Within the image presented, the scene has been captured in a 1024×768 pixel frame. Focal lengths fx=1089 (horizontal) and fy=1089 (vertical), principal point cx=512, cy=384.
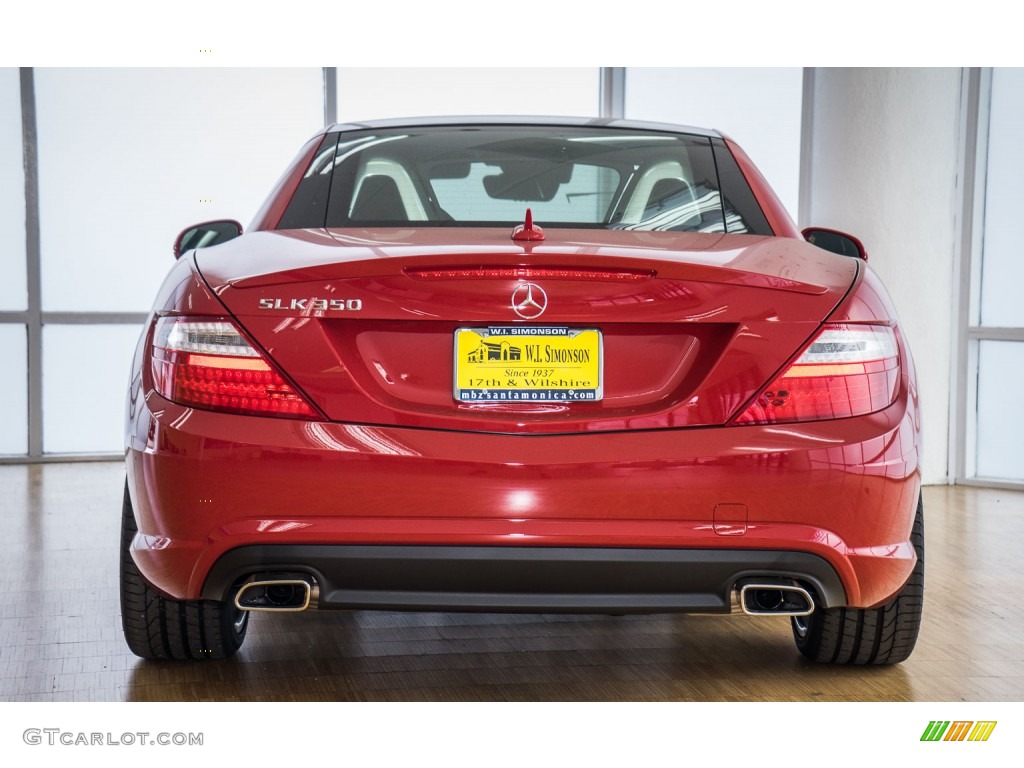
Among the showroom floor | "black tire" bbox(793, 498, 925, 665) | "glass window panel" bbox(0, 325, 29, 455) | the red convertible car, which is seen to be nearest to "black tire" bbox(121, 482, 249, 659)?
the showroom floor

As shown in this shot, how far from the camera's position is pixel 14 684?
8.85ft

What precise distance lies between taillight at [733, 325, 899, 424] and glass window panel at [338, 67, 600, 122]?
602 centimetres

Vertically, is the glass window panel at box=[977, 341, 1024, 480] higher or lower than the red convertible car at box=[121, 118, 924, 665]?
lower

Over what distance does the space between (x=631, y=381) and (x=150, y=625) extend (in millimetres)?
1375

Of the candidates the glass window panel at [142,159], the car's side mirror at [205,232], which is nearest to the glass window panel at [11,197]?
the glass window panel at [142,159]

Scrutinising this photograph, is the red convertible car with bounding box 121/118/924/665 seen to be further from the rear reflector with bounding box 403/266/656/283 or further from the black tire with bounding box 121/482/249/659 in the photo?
the black tire with bounding box 121/482/249/659

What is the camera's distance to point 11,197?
293 inches

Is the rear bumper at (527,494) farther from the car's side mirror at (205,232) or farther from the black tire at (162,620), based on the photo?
the car's side mirror at (205,232)

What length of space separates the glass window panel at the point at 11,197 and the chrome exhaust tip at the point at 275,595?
19.5 ft

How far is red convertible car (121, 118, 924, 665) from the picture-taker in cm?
207

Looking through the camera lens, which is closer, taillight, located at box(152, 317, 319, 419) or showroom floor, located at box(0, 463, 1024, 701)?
taillight, located at box(152, 317, 319, 419)
